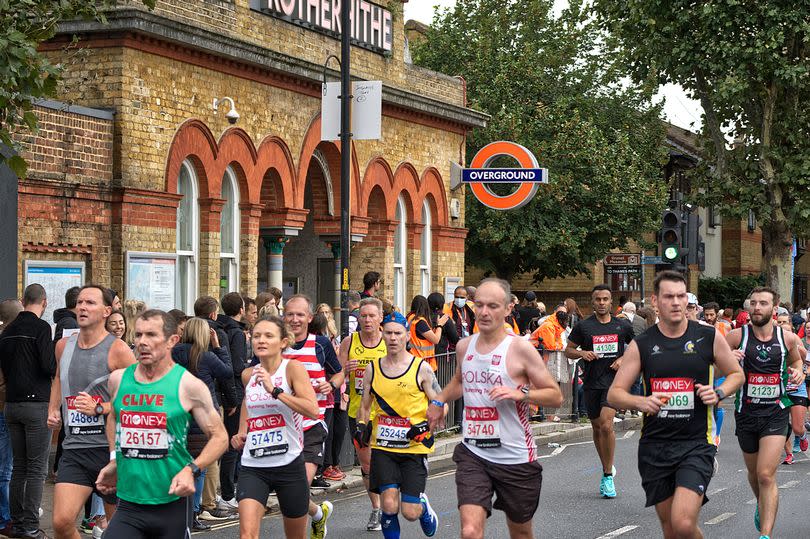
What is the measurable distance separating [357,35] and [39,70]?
15.2 metres

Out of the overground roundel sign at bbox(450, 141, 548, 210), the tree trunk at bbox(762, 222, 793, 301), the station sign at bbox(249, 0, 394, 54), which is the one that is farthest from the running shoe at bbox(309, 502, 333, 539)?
the tree trunk at bbox(762, 222, 793, 301)

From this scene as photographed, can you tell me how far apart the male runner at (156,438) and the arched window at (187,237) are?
13.1 meters

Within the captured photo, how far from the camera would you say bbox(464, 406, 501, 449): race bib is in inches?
333

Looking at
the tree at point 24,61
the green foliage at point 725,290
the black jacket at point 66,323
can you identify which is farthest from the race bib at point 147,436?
the green foliage at point 725,290

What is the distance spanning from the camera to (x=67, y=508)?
8.38 meters

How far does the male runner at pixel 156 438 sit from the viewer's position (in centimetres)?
705

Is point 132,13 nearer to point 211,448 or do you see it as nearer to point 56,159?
point 56,159

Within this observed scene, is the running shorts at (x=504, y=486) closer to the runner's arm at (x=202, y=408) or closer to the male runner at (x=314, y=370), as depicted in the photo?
the male runner at (x=314, y=370)

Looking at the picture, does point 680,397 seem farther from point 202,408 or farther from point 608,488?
point 608,488

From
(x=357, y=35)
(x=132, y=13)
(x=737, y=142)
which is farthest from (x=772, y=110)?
(x=132, y=13)

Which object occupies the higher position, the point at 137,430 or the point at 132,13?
the point at 132,13

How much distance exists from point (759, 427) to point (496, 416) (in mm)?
3346

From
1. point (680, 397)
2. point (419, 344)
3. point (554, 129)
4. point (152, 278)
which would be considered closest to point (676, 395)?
point (680, 397)

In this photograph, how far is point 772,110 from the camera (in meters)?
35.2
